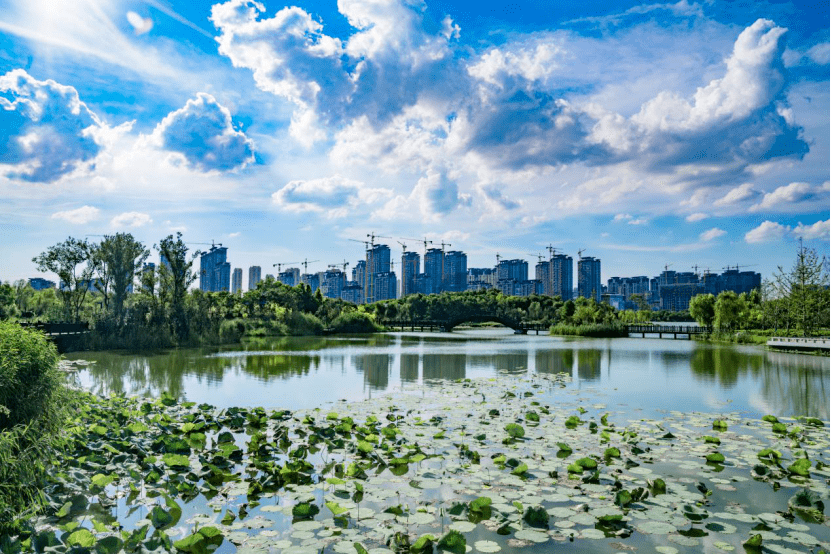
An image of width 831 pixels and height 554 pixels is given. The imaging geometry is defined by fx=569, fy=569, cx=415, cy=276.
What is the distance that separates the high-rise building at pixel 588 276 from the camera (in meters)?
158

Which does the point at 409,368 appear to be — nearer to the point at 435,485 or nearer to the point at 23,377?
the point at 435,485

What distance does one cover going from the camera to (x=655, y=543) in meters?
4.76

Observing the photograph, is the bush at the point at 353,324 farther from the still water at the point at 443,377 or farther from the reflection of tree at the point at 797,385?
the reflection of tree at the point at 797,385

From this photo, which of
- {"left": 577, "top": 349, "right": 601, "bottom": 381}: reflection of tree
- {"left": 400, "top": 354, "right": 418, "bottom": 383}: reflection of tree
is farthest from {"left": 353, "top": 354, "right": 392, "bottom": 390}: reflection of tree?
{"left": 577, "top": 349, "right": 601, "bottom": 381}: reflection of tree

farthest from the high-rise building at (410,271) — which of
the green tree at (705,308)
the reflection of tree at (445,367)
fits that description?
the reflection of tree at (445,367)

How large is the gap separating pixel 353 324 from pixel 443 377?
39.6 meters

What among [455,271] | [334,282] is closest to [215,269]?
[334,282]

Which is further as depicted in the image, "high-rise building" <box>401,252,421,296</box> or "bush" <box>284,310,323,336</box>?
"high-rise building" <box>401,252,421,296</box>

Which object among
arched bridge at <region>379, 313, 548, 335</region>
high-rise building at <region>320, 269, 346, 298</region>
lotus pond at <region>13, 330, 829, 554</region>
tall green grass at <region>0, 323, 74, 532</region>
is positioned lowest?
arched bridge at <region>379, 313, 548, 335</region>

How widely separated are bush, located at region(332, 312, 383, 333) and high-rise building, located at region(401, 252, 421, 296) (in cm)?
8368

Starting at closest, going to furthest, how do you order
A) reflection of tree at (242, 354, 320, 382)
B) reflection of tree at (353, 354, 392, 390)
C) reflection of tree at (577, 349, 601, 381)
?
1. reflection of tree at (353, 354, 392, 390)
2. reflection of tree at (577, 349, 601, 381)
3. reflection of tree at (242, 354, 320, 382)

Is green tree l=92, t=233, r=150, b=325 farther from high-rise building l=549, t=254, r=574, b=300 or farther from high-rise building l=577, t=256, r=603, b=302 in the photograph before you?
high-rise building l=577, t=256, r=603, b=302

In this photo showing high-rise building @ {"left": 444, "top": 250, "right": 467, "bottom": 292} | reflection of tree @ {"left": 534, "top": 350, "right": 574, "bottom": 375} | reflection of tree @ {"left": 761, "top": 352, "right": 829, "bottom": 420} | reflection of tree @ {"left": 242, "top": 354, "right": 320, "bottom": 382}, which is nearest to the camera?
reflection of tree @ {"left": 761, "top": 352, "right": 829, "bottom": 420}

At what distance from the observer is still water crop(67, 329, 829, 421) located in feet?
42.5
